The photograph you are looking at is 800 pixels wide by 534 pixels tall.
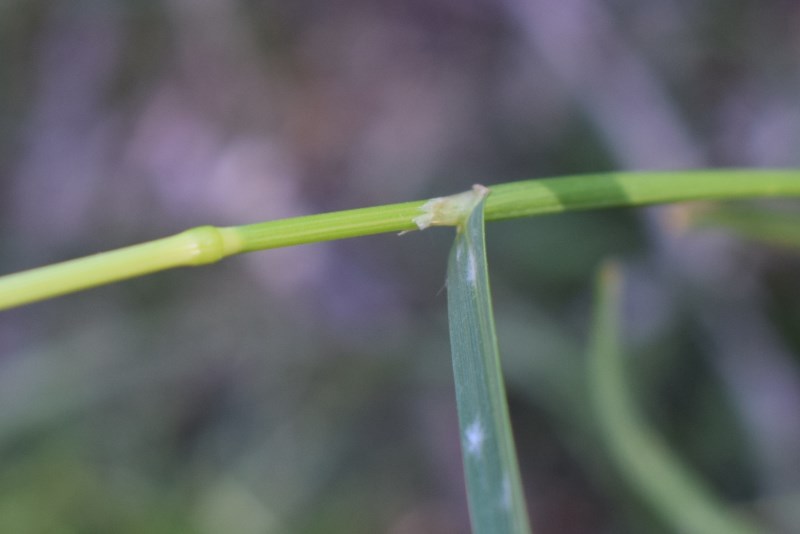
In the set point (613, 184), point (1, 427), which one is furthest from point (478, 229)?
point (1, 427)

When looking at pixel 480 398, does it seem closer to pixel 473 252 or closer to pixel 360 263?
pixel 473 252

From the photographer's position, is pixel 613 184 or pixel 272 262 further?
pixel 272 262

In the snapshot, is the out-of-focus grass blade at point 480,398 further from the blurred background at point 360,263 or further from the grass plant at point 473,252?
the blurred background at point 360,263

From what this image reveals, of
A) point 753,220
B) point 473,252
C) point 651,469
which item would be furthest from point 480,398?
point 651,469

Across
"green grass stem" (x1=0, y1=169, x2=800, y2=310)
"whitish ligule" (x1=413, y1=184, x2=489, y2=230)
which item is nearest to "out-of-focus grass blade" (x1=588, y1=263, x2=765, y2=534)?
"green grass stem" (x1=0, y1=169, x2=800, y2=310)

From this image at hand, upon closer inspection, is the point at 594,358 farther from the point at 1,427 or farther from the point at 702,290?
the point at 1,427
